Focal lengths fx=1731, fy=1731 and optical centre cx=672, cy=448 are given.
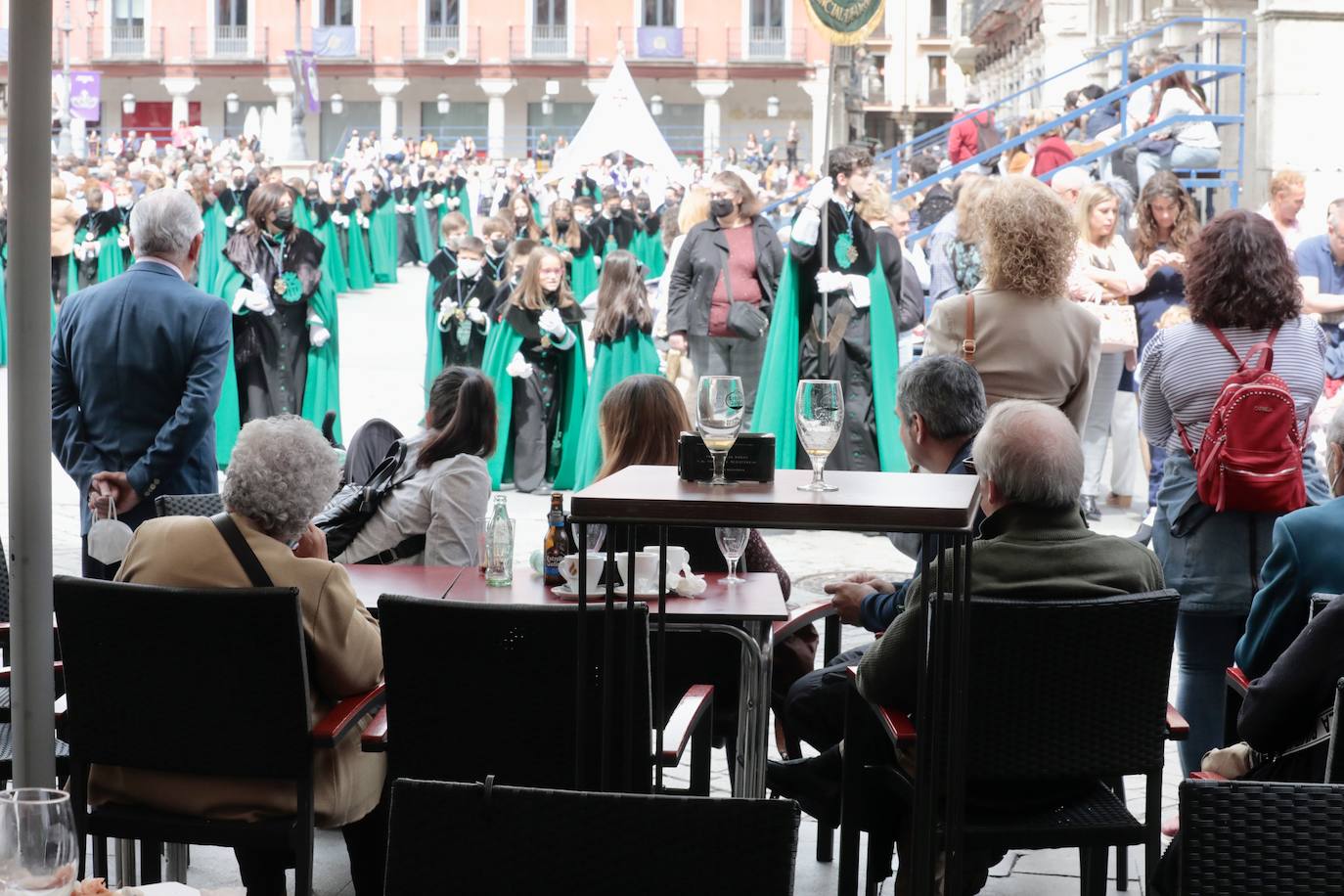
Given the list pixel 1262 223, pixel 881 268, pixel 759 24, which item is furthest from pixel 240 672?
pixel 759 24

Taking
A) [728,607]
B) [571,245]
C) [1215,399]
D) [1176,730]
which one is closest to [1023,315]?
[1215,399]

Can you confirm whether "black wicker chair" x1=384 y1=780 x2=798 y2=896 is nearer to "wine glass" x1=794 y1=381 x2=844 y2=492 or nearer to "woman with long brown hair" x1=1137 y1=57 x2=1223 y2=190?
"wine glass" x1=794 y1=381 x2=844 y2=492

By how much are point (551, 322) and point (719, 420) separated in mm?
6296

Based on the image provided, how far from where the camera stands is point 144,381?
180 inches

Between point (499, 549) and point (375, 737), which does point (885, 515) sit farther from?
point (499, 549)

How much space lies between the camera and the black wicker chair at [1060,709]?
9.36 ft

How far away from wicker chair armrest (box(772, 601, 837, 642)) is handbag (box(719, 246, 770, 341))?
13.8 feet

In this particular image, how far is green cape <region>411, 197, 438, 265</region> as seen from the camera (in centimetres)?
2623

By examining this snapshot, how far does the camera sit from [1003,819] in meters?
2.96

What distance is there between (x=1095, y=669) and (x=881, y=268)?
16.9ft

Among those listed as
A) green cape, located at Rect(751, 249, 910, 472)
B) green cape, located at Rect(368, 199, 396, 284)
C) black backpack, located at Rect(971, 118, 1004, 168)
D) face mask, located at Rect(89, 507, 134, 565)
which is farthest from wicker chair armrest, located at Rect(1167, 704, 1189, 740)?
green cape, located at Rect(368, 199, 396, 284)

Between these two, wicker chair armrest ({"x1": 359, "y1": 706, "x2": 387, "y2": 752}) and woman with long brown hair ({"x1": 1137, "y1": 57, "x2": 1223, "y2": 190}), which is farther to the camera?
woman with long brown hair ({"x1": 1137, "y1": 57, "x2": 1223, "y2": 190})

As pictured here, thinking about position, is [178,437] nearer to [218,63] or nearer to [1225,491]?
[1225,491]

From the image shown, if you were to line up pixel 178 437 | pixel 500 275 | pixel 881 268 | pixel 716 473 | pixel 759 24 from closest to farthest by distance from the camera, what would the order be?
pixel 716 473 → pixel 178 437 → pixel 881 268 → pixel 500 275 → pixel 759 24
